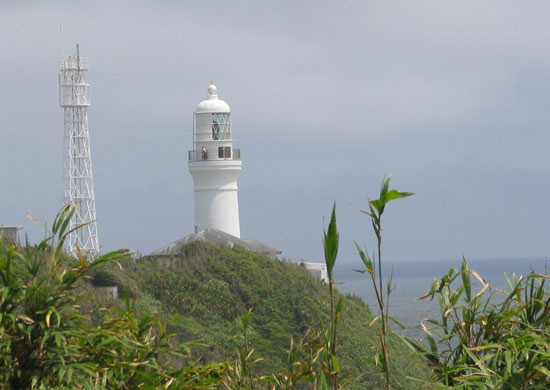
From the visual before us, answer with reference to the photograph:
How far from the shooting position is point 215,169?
35906 millimetres

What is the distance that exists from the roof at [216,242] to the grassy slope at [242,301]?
2.10m

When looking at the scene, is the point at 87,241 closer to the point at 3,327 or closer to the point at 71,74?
the point at 71,74

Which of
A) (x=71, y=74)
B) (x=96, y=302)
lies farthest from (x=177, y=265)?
(x=71, y=74)

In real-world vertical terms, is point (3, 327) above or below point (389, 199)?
below

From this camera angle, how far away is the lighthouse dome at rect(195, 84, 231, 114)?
121 feet

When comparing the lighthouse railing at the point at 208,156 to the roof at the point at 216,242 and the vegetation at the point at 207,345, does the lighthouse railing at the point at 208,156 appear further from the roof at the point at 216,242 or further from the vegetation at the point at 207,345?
the vegetation at the point at 207,345

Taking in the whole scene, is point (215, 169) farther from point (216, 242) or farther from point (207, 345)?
point (207, 345)

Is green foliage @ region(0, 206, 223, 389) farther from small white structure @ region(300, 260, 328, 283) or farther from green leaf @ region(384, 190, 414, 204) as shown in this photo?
small white structure @ region(300, 260, 328, 283)

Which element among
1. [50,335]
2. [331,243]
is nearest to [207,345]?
[50,335]

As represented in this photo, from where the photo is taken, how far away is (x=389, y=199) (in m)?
5.12

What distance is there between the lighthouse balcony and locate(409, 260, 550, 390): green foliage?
29.9m

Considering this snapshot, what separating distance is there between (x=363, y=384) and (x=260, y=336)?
4.06 m

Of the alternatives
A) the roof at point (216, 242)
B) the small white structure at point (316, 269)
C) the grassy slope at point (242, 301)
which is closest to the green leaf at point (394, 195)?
the grassy slope at point (242, 301)

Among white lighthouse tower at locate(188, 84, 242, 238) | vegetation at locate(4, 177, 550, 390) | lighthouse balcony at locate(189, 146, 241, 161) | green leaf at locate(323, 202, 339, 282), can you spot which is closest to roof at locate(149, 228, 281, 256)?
white lighthouse tower at locate(188, 84, 242, 238)
